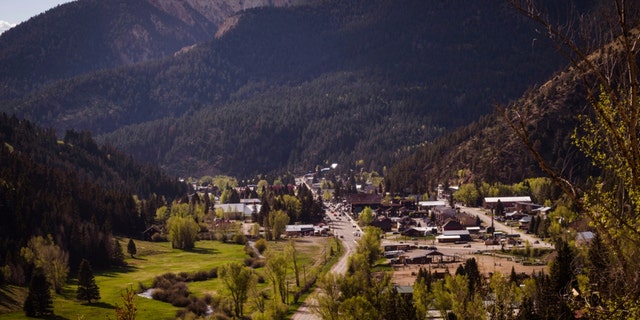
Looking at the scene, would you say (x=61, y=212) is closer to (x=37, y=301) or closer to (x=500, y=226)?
(x=37, y=301)

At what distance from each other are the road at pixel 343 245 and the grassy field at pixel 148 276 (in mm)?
4578

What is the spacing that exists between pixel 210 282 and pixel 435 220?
238ft

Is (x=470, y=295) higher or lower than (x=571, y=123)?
lower

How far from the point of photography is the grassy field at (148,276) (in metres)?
82.8

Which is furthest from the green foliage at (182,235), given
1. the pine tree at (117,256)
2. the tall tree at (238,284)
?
the tall tree at (238,284)

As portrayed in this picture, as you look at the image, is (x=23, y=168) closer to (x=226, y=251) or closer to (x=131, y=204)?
(x=131, y=204)

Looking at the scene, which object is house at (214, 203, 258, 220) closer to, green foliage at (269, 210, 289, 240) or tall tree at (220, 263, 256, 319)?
green foliage at (269, 210, 289, 240)

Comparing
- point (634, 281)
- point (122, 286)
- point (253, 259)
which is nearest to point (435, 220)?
point (253, 259)

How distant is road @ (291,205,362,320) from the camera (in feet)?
277

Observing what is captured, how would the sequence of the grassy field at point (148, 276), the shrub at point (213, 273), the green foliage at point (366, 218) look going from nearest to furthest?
the grassy field at point (148, 276) → the shrub at point (213, 273) → the green foliage at point (366, 218)

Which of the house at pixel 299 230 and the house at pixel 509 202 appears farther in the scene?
the house at pixel 509 202

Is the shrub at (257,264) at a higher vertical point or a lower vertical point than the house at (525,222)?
lower

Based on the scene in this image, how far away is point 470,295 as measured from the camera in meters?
71.3

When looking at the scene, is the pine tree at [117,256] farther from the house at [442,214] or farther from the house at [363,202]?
the house at [363,202]
